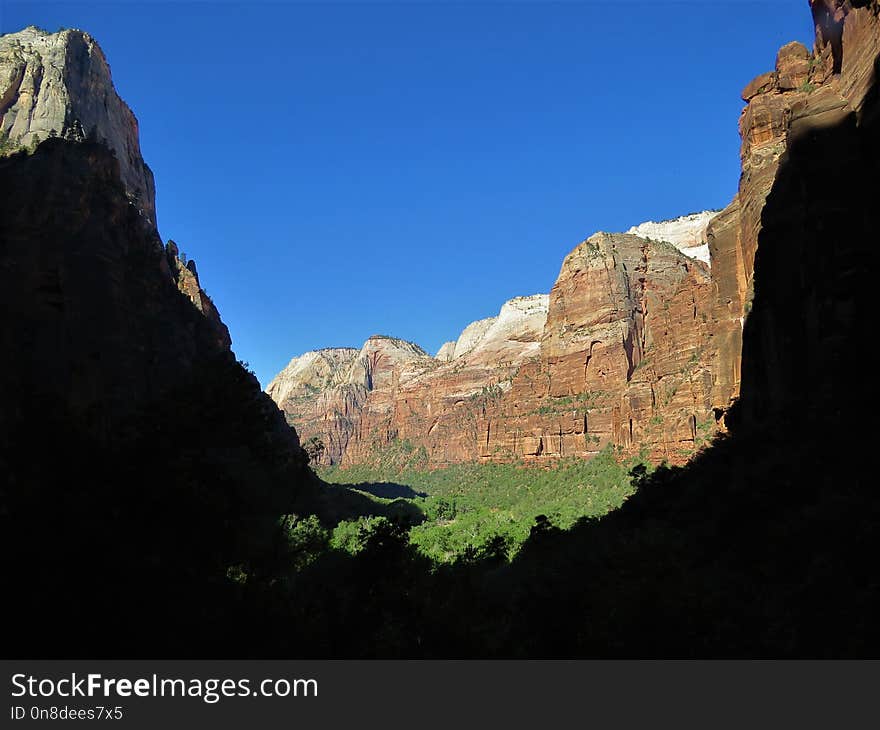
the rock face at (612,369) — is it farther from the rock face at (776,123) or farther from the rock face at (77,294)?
the rock face at (77,294)

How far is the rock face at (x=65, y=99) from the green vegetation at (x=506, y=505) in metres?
49.9

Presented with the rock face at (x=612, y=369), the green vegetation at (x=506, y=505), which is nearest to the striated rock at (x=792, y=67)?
the rock face at (x=612, y=369)

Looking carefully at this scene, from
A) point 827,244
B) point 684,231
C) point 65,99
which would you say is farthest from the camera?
point 684,231

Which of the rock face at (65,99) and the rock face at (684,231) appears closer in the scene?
the rock face at (65,99)

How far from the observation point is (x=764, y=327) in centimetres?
3052

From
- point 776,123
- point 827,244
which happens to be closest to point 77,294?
point 827,244

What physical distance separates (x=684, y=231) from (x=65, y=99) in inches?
5749

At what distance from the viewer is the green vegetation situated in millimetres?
47469

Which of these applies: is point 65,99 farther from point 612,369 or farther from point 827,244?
point 827,244

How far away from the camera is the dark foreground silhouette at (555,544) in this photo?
43.8 ft

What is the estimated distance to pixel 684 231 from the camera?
161 meters

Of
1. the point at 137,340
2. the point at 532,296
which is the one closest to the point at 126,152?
the point at 137,340

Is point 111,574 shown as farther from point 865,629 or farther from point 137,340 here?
point 137,340

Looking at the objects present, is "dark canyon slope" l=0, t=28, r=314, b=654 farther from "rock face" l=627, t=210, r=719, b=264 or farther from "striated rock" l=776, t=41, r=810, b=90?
"rock face" l=627, t=210, r=719, b=264
